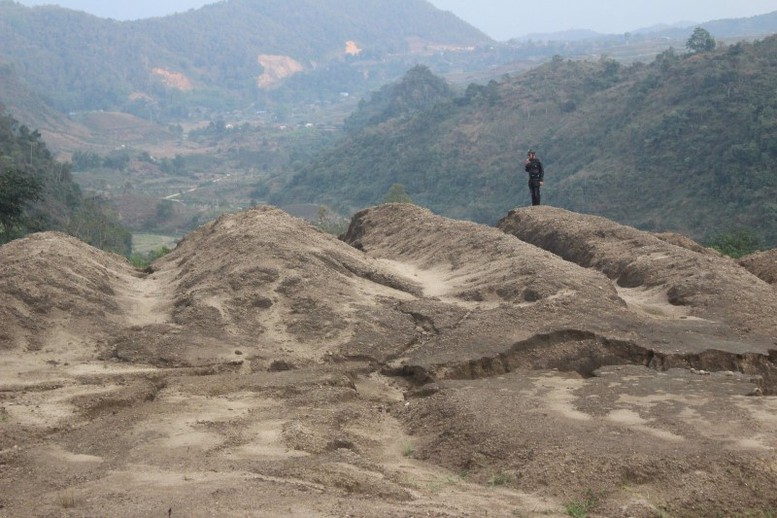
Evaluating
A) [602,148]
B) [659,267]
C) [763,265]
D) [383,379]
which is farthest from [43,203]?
[383,379]

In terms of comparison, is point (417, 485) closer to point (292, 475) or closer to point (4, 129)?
point (292, 475)

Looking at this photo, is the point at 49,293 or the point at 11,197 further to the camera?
the point at 11,197

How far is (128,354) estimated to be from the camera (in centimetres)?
990

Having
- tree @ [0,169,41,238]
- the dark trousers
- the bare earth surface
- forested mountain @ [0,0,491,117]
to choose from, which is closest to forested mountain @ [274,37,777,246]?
the dark trousers

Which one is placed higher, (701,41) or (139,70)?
(701,41)

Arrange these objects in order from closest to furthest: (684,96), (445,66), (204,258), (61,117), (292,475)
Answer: (292,475) → (204,258) → (684,96) → (61,117) → (445,66)

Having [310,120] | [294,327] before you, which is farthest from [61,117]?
[294,327]

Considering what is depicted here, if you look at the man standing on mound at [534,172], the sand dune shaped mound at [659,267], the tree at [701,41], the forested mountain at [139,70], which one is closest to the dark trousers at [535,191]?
the man standing on mound at [534,172]

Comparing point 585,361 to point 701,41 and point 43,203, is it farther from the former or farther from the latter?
point 701,41

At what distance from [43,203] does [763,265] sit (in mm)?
37213

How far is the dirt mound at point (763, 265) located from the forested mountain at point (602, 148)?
810 inches

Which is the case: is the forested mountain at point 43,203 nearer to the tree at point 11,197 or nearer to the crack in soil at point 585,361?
the tree at point 11,197

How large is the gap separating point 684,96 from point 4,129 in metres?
37.0

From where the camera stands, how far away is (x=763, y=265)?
14.7 meters
